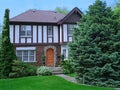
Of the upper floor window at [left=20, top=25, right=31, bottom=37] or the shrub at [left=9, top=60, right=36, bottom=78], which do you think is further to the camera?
the upper floor window at [left=20, top=25, right=31, bottom=37]

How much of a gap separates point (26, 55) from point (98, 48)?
16291mm

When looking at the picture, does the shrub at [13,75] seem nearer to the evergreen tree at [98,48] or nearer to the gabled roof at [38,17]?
the evergreen tree at [98,48]

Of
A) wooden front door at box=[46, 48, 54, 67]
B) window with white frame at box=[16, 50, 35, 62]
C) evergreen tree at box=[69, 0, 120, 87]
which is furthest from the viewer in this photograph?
wooden front door at box=[46, 48, 54, 67]

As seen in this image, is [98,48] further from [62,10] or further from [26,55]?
[62,10]

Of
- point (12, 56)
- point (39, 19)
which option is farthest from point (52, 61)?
point (12, 56)

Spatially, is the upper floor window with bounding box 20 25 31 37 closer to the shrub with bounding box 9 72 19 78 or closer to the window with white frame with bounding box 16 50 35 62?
the window with white frame with bounding box 16 50 35 62

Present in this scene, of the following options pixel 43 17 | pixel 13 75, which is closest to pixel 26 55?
pixel 43 17

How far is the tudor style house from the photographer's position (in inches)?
1222

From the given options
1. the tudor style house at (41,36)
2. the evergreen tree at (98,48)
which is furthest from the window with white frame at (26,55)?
the evergreen tree at (98,48)

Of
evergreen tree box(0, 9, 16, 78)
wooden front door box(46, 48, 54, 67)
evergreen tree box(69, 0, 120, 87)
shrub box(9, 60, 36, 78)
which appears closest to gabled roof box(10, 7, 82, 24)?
wooden front door box(46, 48, 54, 67)

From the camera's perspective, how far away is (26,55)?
3178cm

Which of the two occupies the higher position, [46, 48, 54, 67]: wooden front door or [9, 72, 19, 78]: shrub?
[46, 48, 54, 67]: wooden front door

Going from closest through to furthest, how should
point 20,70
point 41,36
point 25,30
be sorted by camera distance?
1. point 20,70
2. point 25,30
3. point 41,36

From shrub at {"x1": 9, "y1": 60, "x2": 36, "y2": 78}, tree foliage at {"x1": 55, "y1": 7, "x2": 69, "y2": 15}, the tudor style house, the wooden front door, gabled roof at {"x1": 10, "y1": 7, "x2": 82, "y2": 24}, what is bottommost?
shrub at {"x1": 9, "y1": 60, "x2": 36, "y2": 78}
